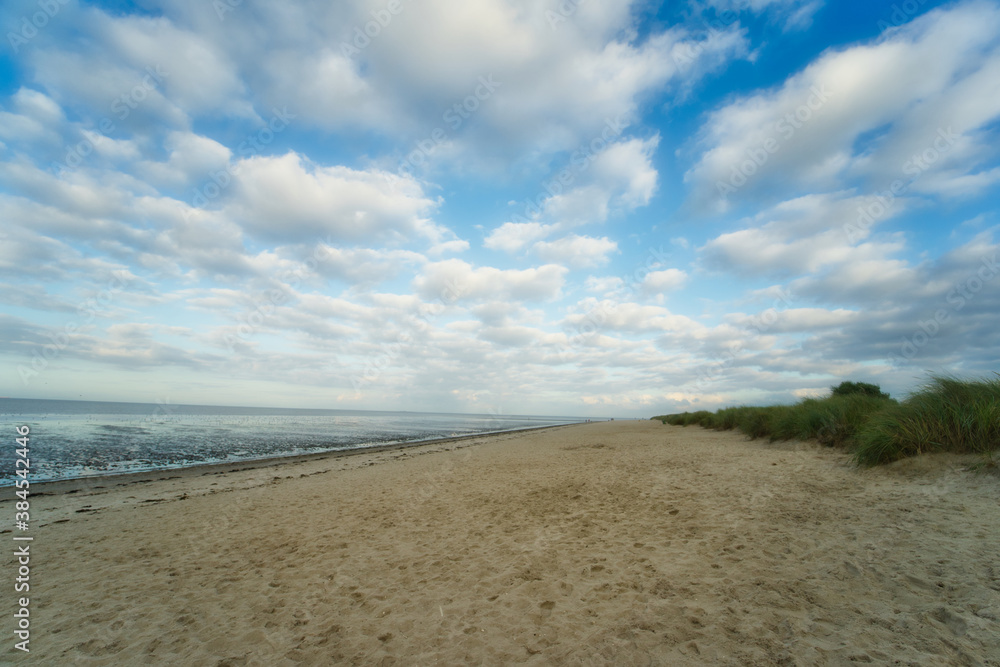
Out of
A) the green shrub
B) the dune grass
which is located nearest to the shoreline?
the dune grass

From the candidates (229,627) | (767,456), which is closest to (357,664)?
(229,627)

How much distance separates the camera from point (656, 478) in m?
11.2

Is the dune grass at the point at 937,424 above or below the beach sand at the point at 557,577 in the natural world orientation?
above

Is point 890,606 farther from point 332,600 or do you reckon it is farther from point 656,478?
point 656,478

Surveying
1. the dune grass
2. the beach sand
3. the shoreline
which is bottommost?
the shoreline

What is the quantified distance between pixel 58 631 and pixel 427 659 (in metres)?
4.71

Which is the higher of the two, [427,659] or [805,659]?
[805,659]

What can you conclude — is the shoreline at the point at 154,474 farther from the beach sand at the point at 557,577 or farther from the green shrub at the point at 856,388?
the green shrub at the point at 856,388

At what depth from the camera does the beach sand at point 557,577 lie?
3.88 meters

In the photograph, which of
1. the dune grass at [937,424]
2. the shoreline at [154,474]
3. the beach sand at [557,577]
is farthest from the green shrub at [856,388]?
the shoreline at [154,474]

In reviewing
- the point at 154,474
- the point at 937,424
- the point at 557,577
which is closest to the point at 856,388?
the point at 937,424

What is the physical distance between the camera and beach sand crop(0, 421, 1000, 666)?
388 centimetres

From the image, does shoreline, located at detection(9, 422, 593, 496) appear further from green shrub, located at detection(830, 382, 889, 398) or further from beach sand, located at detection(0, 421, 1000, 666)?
green shrub, located at detection(830, 382, 889, 398)

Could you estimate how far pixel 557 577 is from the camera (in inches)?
220
